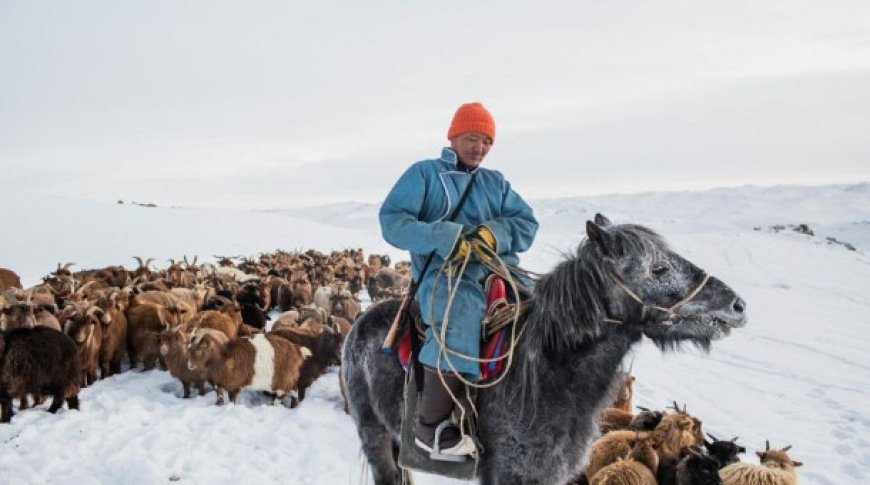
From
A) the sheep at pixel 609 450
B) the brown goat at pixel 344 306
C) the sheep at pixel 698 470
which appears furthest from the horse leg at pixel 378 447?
the brown goat at pixel 344 306

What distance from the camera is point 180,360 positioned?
8.21 meters

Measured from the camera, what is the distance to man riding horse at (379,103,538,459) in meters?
2.85

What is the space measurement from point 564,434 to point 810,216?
382 feet

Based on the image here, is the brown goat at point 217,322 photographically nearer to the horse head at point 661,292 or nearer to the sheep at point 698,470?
the sheep at point 698,470

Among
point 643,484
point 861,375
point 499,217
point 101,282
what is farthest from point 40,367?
point 861,375

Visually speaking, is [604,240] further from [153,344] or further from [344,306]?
[344,306]

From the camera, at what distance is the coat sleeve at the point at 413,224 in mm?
2801

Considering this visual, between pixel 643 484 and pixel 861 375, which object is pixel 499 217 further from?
pixel 861 375

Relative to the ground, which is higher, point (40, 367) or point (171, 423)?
point (40, 367)

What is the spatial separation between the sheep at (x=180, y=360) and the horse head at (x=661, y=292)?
7.06 m

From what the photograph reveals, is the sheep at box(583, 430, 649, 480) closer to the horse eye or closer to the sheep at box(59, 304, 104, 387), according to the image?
the horse eye

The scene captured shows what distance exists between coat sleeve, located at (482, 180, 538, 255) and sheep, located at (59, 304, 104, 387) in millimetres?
7367

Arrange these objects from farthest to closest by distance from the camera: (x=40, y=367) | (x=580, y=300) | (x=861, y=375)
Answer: (x=861, y=375) < (x=40, y=367) < (x=580, y=300)

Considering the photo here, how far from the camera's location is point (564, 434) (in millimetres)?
2797
